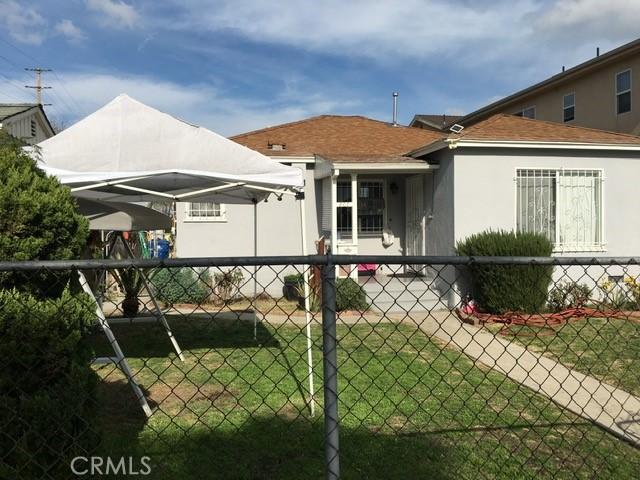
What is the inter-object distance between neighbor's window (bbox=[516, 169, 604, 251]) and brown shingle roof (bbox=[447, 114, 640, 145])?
67 centimetres

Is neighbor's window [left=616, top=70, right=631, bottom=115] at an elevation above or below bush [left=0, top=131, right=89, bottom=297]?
above

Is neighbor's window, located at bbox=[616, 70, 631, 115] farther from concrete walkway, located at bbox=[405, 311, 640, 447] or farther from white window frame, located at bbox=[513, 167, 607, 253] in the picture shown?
concrete walkway, located at bbox=[405, 311, 640, 447]

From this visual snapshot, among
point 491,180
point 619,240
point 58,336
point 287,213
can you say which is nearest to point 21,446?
point 58,336

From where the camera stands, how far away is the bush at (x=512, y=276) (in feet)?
32.8

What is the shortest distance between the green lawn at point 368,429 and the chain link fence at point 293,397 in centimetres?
2

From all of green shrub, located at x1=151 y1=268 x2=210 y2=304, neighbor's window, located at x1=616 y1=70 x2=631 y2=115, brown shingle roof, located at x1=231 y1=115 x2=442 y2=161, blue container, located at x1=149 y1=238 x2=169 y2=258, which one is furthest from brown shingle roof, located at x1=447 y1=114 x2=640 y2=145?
blue container, located at x1=149 y1=238 x2=169 y2=258

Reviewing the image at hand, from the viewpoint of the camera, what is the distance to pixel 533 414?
4945 millimetres

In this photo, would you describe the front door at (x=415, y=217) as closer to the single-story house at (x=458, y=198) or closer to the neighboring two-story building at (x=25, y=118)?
the single-story house at (x=458, y=198)

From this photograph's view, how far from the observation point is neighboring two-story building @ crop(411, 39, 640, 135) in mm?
15984

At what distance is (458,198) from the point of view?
11.2 metres

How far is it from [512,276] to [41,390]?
869 cm

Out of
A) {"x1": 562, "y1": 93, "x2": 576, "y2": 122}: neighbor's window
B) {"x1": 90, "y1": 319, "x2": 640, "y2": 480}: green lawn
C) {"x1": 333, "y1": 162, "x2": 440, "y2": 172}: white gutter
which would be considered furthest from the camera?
{"x1": 562, "y1": 93, "x2": 576, "y2": 122}: neighbor's window

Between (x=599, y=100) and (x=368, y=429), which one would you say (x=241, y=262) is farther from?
(x=599, y=100)

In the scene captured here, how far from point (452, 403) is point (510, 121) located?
9363 millimetres
